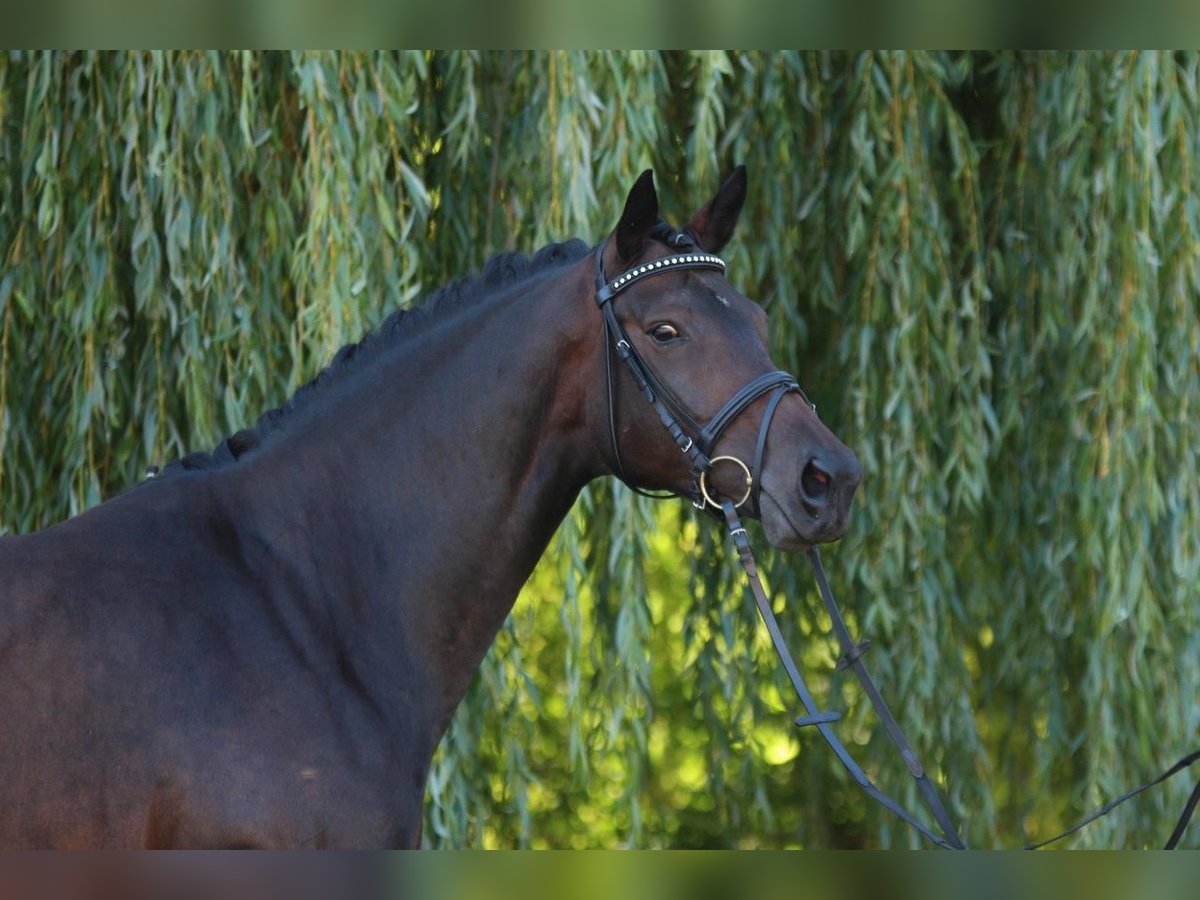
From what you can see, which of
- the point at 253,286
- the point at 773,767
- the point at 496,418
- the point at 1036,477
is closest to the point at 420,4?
the point at 496,418

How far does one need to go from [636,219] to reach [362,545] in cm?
78

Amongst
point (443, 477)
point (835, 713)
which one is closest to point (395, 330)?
point (443, 477)

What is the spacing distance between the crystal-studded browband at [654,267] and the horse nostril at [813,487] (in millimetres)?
450

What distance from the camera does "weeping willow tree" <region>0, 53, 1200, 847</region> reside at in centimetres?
366

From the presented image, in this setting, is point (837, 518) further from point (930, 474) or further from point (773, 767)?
point (773, 767)

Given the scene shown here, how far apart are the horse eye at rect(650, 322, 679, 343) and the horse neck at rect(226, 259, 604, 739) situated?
0.39 feet

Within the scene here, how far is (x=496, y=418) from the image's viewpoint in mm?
2420

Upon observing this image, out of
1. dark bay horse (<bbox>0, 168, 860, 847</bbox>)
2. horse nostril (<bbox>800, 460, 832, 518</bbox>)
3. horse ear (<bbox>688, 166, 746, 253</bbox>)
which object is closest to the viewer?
dark bay horse (<bbox>0, 168, 860, 847</bbox>)

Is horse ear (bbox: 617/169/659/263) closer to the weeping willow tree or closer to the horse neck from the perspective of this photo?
the horse neck

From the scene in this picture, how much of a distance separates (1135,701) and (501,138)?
2442 millimetres

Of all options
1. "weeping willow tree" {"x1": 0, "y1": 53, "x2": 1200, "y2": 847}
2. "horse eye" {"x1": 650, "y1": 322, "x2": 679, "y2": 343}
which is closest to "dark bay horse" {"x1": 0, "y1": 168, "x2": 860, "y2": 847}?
"horse eye" {"x1": 650, "y1": 322, "x2": 679, "y2": 343}

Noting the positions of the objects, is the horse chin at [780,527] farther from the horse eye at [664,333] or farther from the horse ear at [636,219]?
the horse ear at [636,219]

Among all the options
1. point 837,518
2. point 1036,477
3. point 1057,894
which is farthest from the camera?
point 1036,477

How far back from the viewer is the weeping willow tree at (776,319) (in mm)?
3658
